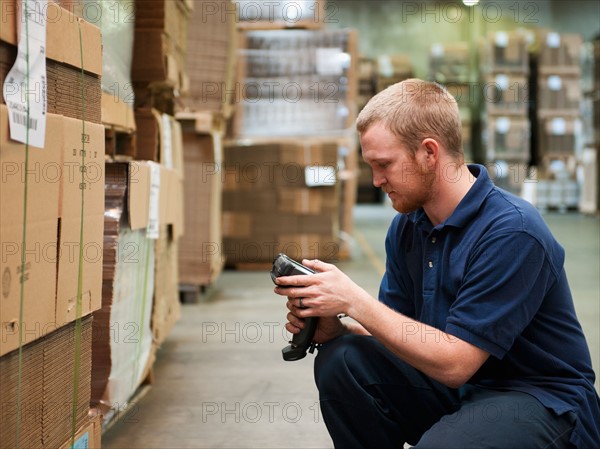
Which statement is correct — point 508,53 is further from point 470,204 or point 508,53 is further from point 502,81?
point 470,204

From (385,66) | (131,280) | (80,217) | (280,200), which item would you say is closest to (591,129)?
(385,66)

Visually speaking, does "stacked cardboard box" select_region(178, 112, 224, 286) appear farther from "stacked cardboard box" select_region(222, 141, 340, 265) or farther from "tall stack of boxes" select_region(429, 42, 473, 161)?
"tall stack of boxes" select_region(429, 42, 473, 161)

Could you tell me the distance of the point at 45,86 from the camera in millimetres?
1950

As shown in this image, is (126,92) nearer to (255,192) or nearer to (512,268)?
(512,268)

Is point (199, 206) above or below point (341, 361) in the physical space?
above

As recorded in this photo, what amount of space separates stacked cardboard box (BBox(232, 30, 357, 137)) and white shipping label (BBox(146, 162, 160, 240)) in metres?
5.20

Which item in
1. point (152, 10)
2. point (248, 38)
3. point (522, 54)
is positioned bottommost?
point (152, 10)

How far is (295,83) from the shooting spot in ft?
29.0

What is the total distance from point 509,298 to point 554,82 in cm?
1418

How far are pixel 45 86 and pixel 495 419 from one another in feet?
4.64

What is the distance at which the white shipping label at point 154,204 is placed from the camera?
359cm

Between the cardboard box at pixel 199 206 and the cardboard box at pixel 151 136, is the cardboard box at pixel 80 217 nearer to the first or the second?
the cardboard box at pixel 151 136

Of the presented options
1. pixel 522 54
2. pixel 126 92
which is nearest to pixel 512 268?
pixel 126 92

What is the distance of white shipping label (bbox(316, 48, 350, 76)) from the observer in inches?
344
